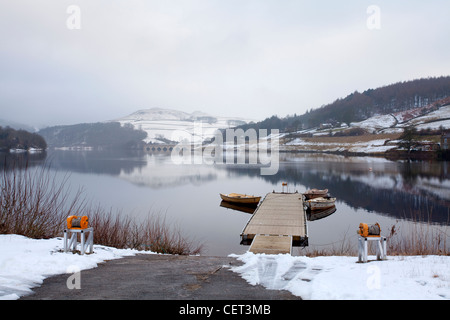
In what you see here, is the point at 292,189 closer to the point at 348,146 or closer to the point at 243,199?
the point at 243,199

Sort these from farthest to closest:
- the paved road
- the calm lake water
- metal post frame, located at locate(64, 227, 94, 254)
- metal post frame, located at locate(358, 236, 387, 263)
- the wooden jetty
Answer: the calm lake water → the wooden jetty → metal post frame, located at locate(64, 227, 94, 254) → metal post frame, located at locate(358, 236, 387, 263) → the paved road

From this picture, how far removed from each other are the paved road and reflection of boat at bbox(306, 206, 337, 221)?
20952mm

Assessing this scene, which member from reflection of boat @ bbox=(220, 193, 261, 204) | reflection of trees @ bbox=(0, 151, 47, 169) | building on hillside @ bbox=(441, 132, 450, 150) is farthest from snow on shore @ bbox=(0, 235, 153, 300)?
building on hillside @ bbox=(441, 132, 450, 150)

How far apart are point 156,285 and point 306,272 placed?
10.7 feet

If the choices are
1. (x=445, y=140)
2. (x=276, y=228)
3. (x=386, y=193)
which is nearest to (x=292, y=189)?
(x=386, y=193)

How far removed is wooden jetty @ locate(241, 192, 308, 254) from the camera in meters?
15.3

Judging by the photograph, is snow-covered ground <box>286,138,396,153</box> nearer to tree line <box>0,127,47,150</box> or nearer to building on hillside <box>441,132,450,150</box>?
building on hillside <box>441,132,450,150</box>

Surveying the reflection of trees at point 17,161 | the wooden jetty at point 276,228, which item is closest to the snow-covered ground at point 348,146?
the wooden jetty at point 276,228

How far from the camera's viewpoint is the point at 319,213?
2919cm

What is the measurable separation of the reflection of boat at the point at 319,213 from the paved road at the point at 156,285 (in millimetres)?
20952

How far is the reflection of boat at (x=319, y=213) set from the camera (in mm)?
27894

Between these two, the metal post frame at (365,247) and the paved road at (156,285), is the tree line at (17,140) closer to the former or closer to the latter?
the paved road at (156,285)

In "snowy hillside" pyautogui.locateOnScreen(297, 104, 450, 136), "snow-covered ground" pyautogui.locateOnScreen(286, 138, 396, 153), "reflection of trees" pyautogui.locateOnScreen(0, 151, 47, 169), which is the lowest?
"reflection of trees" pyautogui.locateOnScreen(0, 151, 47, 169)
